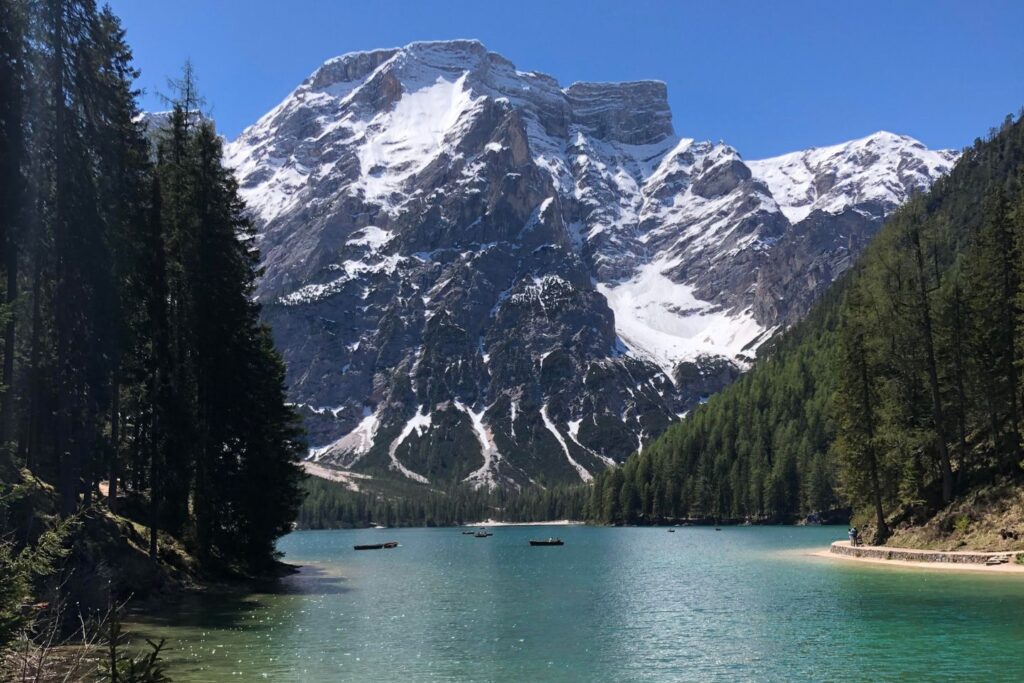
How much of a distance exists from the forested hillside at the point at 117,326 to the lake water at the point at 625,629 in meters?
5.95

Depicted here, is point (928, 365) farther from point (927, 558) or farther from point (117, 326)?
point (117, 326)

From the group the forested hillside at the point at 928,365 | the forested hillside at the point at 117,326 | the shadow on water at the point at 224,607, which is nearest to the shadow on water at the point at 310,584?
the shadow on water at the point at 224,607

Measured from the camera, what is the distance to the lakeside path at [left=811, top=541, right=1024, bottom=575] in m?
44.1

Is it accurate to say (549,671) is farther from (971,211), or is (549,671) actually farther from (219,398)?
(971,211)

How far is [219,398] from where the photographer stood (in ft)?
163

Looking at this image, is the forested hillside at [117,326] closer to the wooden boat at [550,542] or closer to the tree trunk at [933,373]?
the tree trunk at [933,373]

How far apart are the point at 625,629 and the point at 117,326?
24761 mm

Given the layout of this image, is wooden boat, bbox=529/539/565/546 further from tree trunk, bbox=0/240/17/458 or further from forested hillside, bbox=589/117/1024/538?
tree trunk, bbox=0/240/17/458

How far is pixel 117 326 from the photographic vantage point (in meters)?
36.3

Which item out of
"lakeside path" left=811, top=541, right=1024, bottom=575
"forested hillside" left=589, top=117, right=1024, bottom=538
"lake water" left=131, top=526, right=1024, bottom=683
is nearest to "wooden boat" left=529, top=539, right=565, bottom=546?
"lakeside path" left=811, top=541, right=1024, bottom=575

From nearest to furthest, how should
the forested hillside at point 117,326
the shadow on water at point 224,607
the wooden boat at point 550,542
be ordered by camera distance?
the forested hillside at point 117,326 < the shadow on water at point 224,607 < the wooden boat at point 550,542

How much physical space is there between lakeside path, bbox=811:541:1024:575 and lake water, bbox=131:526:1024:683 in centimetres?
199

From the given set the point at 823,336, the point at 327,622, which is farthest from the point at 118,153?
the point at 823,336

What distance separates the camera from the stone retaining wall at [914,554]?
45812 millimetres
